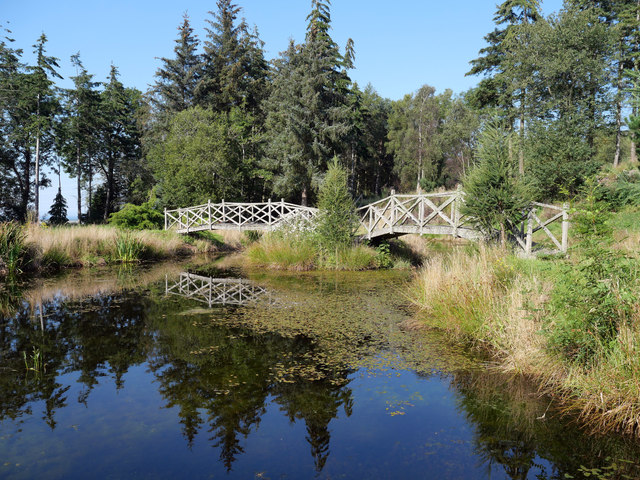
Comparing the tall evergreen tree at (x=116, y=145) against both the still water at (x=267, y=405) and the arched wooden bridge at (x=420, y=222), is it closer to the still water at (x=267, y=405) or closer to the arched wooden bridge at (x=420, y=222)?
the arched wooden bridge at (x=420, y=222)

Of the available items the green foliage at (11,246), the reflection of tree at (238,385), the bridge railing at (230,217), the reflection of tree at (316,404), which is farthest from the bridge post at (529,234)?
the green foliage at (11,246)

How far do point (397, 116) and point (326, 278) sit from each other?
34.8 m

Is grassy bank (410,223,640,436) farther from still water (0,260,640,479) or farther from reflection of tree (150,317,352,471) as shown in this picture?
reflection of tree (150,317,352,471)

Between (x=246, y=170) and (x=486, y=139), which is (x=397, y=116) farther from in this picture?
(x=486, y=139)

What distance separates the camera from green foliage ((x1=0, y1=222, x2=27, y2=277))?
33.7 feet

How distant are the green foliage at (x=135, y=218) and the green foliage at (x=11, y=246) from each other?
785 cm

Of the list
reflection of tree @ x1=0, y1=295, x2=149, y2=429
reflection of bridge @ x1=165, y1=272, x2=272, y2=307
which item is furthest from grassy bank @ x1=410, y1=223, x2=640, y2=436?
reflection of bridge @ x1=165, y1=272, x2=272, y2=307

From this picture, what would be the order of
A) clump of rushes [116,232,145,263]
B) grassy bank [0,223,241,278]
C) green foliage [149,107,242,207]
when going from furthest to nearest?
green foliage [149,107,242,207] → clump of rushes [116,232,145,263] → grassy bank [0,223,241,278]

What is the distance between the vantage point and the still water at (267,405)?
288 centimetres

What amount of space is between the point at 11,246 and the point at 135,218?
29.6 feet

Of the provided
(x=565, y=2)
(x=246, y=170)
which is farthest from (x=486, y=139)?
(x=565, y=2)

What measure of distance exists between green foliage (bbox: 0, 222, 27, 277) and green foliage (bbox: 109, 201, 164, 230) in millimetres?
7854

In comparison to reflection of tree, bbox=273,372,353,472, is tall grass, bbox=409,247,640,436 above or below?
above

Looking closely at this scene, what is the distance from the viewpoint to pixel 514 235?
9.55 meters
